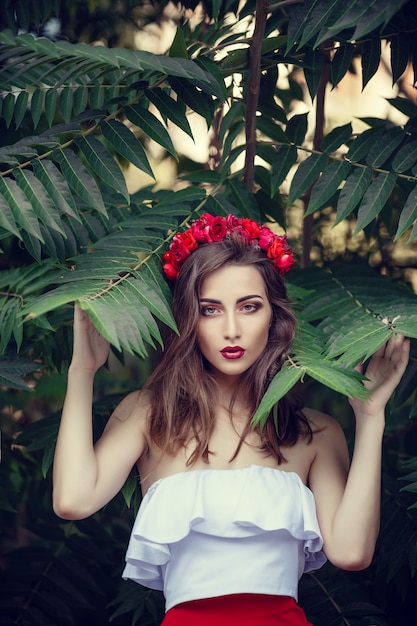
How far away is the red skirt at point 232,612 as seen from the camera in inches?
77.3

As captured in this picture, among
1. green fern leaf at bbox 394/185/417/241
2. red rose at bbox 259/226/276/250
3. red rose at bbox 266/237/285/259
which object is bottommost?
red rose at bbox 266/237/285/259

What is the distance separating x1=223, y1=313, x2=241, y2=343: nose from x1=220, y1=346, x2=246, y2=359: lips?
0.03m

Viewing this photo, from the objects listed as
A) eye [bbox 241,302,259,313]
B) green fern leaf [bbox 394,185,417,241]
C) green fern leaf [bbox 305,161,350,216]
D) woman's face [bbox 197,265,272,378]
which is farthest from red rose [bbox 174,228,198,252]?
green fern leaf [bbox 394,185,417,241]

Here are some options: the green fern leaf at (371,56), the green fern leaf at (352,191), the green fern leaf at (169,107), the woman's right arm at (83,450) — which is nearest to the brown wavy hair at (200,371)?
the woman's right arm at (83,450)

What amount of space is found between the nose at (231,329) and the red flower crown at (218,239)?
0.72 ft

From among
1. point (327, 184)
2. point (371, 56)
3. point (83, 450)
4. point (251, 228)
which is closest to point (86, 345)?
point (83, 450)

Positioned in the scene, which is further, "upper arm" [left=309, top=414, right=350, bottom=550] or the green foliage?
"upper arm" [left=309, top=414, right=350, bottom=550]

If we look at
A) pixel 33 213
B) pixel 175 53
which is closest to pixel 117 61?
pixel 175 53

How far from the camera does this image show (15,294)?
2.24m

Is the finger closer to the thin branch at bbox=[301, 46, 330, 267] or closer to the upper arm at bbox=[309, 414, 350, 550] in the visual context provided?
the upper arm at bbox=[309, 414, 350, 550]

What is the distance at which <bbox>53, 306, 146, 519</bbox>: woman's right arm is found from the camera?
2.00 meters

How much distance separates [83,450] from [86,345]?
267 mm

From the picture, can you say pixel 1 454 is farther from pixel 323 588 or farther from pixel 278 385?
pixel 278 385

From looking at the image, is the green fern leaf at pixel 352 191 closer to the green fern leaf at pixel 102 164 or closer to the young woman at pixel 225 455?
the young woman at pixel 225 455
